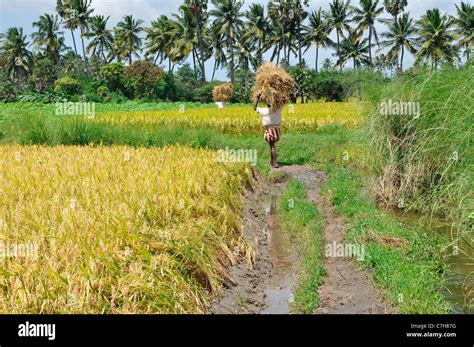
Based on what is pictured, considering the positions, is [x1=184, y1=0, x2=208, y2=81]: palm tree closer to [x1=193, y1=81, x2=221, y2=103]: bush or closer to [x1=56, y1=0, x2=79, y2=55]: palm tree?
[x1=193, y1=81, x2=221, y2=103]: bush

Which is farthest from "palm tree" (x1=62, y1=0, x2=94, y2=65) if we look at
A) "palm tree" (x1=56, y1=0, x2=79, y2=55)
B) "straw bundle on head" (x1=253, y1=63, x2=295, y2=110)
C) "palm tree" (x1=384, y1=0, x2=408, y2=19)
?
"straw bundle on head" (x1=253, y1=63, x2=295, y2=110)

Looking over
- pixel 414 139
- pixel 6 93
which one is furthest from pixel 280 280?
pixel 6 93

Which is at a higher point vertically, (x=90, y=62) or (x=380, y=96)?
(x=90, y=62)

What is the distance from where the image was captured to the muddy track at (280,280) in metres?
5.67

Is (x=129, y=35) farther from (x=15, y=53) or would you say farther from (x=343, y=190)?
(x=343, y=190)

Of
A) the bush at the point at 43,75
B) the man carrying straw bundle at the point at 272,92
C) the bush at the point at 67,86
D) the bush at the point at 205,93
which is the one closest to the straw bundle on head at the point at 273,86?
the man carrying straw bundle at the point at 272,92

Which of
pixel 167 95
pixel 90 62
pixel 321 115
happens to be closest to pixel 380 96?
pixel 321 115

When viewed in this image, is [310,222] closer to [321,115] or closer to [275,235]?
[275,235]

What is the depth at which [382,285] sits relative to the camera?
587cm

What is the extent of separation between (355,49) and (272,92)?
3791 centimetres

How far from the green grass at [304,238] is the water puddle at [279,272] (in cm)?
12

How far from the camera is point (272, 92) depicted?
12695 millimetres

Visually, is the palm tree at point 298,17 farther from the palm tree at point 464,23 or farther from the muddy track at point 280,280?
the muddy track at point 280,280

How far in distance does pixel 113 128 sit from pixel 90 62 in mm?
57620
